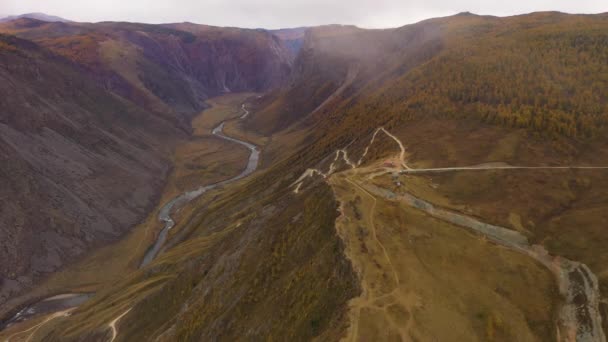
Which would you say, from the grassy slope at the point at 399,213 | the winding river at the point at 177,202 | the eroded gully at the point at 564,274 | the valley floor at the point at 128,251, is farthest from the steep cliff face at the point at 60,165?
the eroded gully at the point at 564,274

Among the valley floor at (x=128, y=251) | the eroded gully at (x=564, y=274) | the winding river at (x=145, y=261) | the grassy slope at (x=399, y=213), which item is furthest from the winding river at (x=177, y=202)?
the eroded gully at (x=564, y=274)

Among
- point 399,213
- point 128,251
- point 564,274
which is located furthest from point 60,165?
point 564,274

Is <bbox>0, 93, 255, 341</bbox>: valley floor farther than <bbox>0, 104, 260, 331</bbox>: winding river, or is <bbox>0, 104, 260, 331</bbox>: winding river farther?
<bbox>0, 104, 260, 331</bbox>: winding river

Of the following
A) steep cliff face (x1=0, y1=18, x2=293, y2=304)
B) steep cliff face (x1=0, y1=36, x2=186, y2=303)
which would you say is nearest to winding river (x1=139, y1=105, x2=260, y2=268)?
steep cliff face (x1=0, y1=36, x2=186, y2=303)

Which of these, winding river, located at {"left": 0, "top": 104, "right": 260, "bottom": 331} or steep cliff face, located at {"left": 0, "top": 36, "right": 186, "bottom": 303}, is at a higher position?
steep cliff face, located at {"left": 0, "top": 36, "right": 186, "bottom": 303}

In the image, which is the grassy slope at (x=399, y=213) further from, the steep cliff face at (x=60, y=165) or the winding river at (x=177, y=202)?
the steep cliff face at (x=60, y=165)

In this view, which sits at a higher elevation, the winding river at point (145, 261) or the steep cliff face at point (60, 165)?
the steep cliff face at point (60, 165)

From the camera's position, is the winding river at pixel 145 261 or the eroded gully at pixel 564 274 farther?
the winding river at pixel 145 261

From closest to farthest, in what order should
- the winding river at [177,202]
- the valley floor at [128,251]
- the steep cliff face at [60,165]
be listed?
1. the valley floor at [128,251]
2. the steep cliff face at [60,165]
3. the winding river at [177,202]

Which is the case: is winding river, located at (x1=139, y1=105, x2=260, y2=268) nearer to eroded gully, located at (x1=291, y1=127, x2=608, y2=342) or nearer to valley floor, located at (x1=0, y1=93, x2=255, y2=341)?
valley floor, located at (x1=0, y1=93, x2=255, y2=341)

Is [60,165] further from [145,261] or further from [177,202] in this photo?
[145,261]

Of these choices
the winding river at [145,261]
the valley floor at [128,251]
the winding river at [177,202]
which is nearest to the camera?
the valley floor at [128,251]

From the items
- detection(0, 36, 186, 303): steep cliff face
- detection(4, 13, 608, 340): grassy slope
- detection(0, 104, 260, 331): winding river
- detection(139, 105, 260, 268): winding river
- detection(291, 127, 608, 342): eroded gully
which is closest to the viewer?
detection(291, 127, 608, 342): eroded gully
